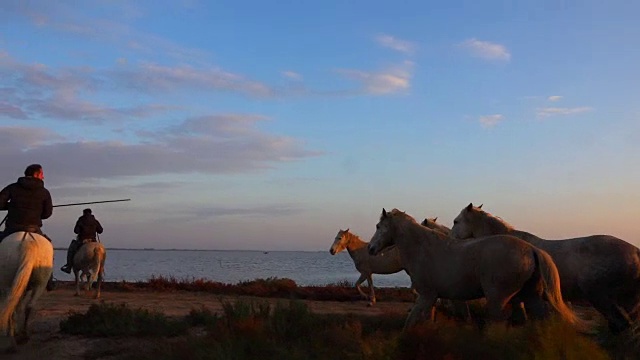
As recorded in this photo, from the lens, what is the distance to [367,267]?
68.5 ft

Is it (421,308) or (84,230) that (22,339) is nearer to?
(421,308)

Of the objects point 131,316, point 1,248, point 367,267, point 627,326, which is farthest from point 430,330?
point 367,267

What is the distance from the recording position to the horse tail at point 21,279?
946cm

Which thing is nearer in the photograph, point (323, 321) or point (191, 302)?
point (323, 321)

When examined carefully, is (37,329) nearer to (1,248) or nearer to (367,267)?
(1,248)

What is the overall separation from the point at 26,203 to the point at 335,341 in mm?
5292

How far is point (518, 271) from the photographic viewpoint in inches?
369

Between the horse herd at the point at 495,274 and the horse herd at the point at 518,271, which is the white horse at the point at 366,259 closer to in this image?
the horse herd at the point at 518,271

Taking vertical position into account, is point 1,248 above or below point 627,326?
above

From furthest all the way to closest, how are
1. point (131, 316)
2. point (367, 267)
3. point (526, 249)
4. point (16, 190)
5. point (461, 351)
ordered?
point (367, 267) → point (131, 316) → point (16, 190) → point (526, 249) → point (461, 351)

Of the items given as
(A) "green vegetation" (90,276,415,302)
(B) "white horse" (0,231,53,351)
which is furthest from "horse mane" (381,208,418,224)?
(A) "green vegetation" (90,276,415,302)

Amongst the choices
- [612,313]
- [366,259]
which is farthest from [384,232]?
[366,259]

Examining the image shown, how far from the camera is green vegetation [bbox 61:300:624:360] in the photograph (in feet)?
25.6

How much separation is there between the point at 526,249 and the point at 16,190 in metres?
7.66
